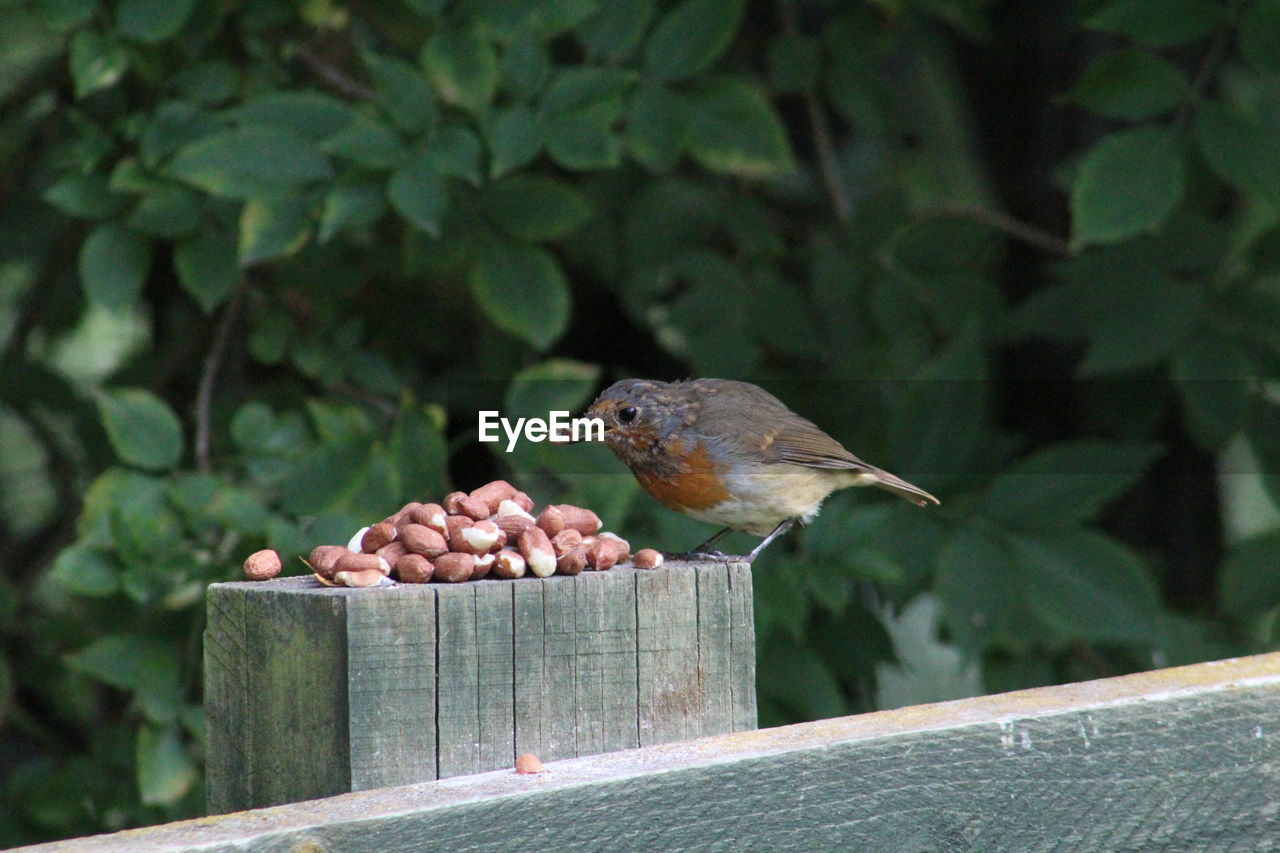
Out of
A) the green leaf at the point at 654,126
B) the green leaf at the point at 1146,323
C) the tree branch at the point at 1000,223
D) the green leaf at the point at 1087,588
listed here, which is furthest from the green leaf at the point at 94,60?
the green leaf at the point at 1146,323

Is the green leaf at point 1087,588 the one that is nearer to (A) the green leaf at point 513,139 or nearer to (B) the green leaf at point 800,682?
(B) the green leaf at point 800,682

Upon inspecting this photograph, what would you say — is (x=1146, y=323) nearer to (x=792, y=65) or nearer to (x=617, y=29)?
(x=792, y=65)

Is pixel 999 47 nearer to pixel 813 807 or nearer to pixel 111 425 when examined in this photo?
pixel 111 425

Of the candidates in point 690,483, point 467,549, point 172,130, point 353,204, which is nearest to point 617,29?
point 353,204

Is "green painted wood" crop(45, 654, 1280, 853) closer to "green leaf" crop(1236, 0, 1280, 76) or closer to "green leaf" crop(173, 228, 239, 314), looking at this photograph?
"green leaf" crop(1236, 0, 1280, 76)

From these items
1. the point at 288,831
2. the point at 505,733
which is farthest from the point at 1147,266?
the point at 288,831

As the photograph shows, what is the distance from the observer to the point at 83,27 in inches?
101

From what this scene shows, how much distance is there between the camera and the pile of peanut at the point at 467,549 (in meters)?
1.12

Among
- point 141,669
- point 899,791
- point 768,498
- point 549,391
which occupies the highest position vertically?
point 549,391

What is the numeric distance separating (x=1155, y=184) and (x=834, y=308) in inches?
28.7

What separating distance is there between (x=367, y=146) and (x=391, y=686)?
4.64ft

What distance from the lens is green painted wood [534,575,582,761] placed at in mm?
1096

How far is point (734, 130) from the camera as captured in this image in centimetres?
271

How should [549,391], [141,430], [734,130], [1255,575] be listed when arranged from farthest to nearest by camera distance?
[1255,575]
[734,130]
[141,430]
[549,391]
